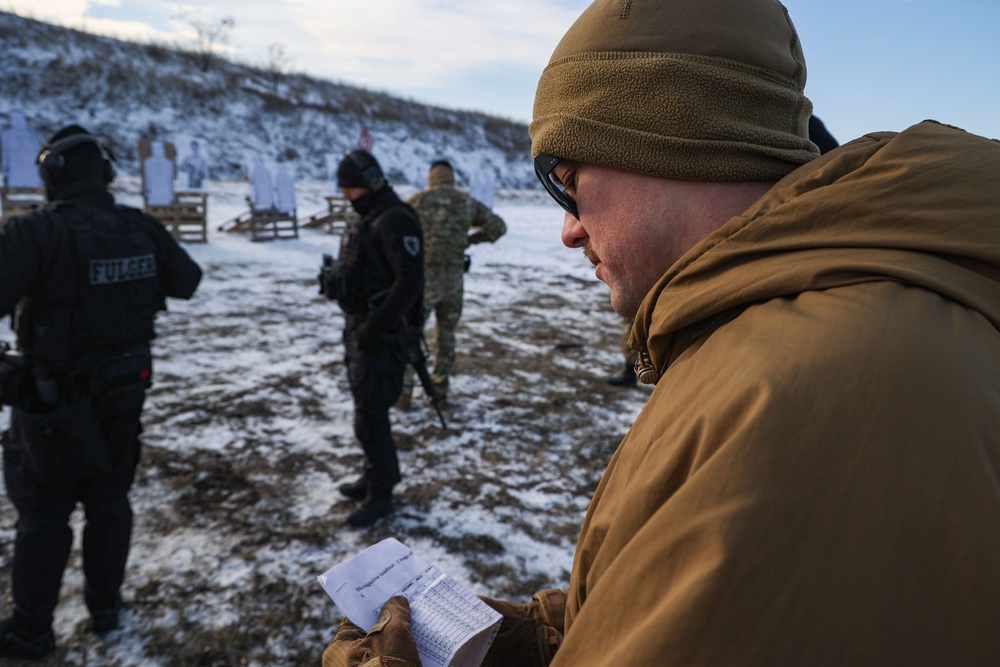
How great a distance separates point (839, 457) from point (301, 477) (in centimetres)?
396

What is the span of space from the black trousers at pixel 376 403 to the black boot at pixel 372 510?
0.09 ft

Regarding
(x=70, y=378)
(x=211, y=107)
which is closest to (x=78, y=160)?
(x=70, y=378)

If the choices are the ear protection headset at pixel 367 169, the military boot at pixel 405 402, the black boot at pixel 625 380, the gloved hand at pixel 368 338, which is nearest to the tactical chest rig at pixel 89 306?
the gloved hand at pixel 368 338

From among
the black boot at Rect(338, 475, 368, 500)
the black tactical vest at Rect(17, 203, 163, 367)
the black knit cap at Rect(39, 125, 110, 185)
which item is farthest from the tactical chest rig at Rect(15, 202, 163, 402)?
the black boot at Rect(338, 475, 368, 500)

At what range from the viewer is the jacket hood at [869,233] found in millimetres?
585

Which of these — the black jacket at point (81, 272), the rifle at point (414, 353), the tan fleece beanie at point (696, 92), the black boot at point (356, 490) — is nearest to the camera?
the tan fleece beanie at point (696, 92)

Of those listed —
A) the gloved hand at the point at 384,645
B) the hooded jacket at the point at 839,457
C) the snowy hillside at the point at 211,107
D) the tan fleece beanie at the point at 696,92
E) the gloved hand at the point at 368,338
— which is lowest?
the gloved hand at the point at 368,338

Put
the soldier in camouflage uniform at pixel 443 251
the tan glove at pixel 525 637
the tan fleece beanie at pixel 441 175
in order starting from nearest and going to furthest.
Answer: the tan glove at pixel 525 637
the soldier in camouflage uniform at pixel 443 251
the tan fleece beanie at pixel 441 175

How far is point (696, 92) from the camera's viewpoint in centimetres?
84

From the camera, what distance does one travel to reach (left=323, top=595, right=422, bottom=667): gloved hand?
3.24 feet

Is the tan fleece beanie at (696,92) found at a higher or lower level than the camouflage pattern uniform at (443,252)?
higher

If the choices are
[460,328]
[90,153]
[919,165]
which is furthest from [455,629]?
[460,328]

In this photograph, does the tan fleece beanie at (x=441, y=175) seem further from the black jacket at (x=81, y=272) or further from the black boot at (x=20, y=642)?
the black boot at (x=20, y=642)

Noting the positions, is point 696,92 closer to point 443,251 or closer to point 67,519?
point 67,519
